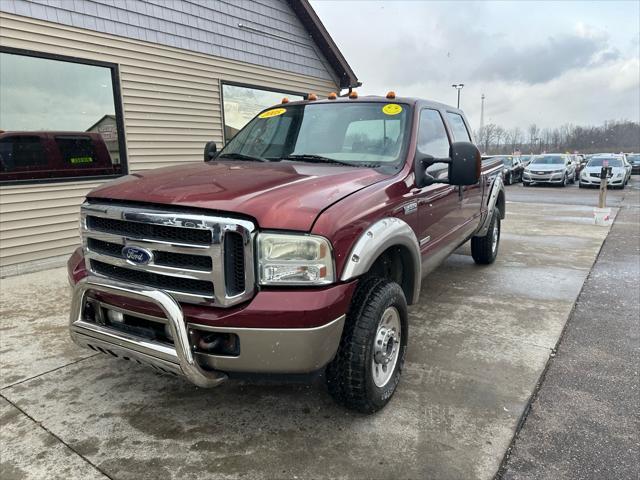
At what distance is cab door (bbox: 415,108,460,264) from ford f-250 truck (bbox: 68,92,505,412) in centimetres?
20

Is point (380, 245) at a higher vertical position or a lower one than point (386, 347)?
higher

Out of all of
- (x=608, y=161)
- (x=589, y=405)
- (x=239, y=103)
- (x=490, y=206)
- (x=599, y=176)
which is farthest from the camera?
(x=608, y=161)

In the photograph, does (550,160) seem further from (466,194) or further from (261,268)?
(261,268)

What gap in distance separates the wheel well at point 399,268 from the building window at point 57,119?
492 cm

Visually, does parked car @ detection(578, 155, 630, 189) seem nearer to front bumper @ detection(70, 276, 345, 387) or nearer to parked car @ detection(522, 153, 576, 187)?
parked car @ detection(522, 153, 576, 187)

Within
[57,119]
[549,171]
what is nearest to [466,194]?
[57,119]

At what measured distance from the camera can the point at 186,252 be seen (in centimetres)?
222

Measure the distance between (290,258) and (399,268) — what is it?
1.26m

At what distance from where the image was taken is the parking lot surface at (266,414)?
2336 millimetres

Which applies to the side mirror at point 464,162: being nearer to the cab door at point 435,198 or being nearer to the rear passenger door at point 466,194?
the cab door at point 435,198

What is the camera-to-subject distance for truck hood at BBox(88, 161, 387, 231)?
2.22 meters

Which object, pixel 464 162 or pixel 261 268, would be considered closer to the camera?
pixel 261 268

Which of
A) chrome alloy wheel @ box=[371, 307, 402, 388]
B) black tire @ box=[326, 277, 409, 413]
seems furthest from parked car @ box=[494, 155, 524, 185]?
black tire @ box=[326, 277, 409, 413]

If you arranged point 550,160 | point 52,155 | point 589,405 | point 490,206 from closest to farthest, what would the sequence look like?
point 589,405 < point 490,206 < point 52,155 < point 550,160
